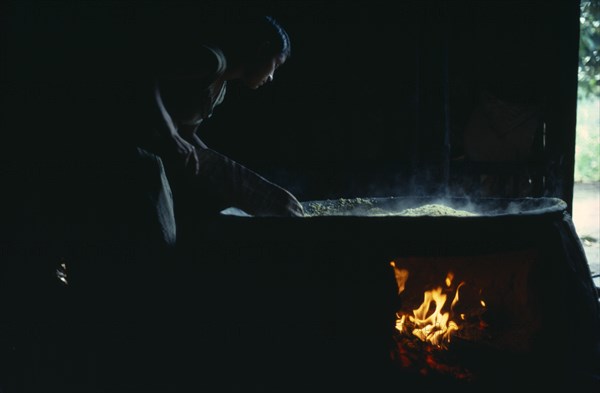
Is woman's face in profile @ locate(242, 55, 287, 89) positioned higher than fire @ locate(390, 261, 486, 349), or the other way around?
woman's face in profile @ locate(242, 55, 287, 89)

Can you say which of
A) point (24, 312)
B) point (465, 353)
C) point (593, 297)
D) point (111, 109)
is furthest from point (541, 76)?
point (24, 312)

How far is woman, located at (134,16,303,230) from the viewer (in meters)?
2.26

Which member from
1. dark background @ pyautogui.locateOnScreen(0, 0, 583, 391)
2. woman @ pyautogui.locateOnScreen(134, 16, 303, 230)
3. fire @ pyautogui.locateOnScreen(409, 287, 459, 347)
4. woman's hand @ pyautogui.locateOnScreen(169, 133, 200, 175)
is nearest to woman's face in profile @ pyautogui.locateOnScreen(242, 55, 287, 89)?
woman @ pyautogui.locateOnScreen(134, 16, 303, 230)

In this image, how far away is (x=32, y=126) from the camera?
2.33 metres

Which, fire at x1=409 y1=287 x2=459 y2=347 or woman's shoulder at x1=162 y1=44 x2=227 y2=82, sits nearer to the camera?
woman's shoulder at x1=162 y1=44 x2=227 y2=82

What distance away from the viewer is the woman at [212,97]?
2256mm

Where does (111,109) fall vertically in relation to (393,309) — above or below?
above

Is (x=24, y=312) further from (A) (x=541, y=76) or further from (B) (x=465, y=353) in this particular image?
(A) (x=541, y=76)

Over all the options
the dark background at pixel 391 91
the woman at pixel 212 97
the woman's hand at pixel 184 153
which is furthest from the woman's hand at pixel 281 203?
the dark background at pixel 391 91

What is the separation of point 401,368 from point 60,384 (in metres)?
1.71

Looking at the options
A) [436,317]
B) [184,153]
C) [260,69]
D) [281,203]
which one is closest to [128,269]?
[184,153]

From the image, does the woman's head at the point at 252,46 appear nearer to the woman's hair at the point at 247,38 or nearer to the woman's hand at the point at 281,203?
the woman's hair at the point at 247,38

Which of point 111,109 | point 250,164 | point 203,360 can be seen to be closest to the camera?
point 111,109

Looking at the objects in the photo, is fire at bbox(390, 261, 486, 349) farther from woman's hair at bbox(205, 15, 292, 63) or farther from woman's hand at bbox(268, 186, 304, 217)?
woman's hair at bbox(205, 15, 292, 63)
